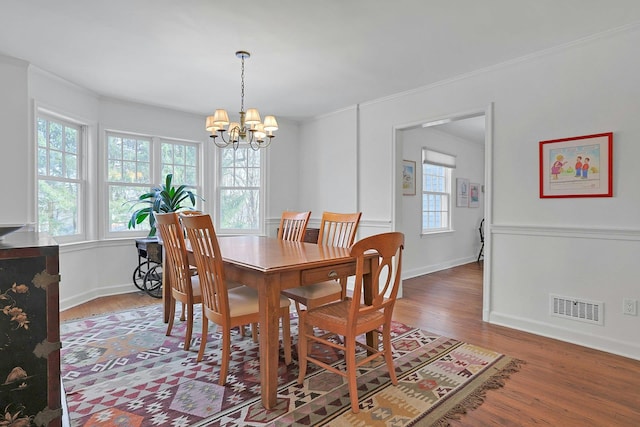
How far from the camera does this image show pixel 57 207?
3.89 meters

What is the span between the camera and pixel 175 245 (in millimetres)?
2625

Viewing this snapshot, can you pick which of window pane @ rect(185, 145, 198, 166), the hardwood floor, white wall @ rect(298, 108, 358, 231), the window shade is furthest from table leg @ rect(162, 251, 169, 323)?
the window shade

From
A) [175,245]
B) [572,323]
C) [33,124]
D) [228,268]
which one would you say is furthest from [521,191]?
[33,124]

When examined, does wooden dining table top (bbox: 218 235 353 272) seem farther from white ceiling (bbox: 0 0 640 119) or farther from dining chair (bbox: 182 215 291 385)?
white ceiling (bbox: 0 0 640 119)

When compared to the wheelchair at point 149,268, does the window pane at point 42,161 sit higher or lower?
higher

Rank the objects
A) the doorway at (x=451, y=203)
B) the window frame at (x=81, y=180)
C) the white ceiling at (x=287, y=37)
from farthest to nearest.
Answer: the doorway at (x=451, y=203) → the window frame at (x=81, y=180) → the white ceiling at (x=287, y=37)

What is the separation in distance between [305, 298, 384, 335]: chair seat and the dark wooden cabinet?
123 cm

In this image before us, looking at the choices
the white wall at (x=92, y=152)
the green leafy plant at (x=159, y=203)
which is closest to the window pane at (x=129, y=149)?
the white wall at (x=92, y=152)

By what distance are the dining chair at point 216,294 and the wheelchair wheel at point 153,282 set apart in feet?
8.12

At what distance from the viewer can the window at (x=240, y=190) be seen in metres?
5.30

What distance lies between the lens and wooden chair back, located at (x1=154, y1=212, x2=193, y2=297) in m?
2.54

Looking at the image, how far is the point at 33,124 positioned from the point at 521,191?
4801 mm

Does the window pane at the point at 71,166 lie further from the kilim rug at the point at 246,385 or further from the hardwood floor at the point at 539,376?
the kilim rug at the point at 246,385

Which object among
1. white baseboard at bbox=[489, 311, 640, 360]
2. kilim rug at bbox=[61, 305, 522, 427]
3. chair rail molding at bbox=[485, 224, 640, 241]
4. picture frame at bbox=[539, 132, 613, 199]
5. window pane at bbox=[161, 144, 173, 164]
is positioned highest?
window pane at bbox=[161, 144, 173, 164]
